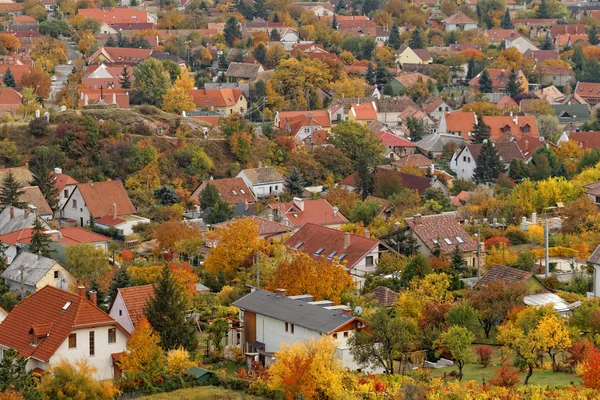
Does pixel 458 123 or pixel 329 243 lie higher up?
pixel 329 243

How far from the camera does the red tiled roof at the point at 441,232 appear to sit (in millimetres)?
51906

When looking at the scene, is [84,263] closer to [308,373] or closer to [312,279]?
[312,279]

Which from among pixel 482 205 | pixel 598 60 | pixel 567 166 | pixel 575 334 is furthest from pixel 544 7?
pixel 575 334

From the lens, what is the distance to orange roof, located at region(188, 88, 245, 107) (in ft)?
295

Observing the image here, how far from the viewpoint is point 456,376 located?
3628 centimetres

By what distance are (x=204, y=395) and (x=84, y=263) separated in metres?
14.4

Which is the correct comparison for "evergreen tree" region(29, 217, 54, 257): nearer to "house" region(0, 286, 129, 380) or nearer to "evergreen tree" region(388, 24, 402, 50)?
"house" region(0, 286, 129, 380)

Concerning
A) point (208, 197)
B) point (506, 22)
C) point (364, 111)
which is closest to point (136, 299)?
point (208, 197)

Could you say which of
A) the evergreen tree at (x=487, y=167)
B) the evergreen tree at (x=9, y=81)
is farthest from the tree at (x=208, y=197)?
the evergreen tree at (x=9, y=81)

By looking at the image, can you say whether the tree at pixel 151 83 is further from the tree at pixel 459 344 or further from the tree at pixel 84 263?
A: the tree at pixel 459 344

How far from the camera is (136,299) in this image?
1586 inches

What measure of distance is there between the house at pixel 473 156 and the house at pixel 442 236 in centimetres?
2126

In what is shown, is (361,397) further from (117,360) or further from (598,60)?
(598,60)

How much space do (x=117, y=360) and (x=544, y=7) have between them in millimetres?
119545
